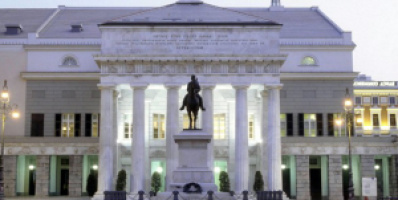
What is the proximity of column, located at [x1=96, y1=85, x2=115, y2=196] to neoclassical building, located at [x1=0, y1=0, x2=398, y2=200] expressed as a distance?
93 millimetres

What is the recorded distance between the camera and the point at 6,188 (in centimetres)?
6738

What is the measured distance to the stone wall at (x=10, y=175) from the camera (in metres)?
67.4

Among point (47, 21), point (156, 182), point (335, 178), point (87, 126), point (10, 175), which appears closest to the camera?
point (156, 182)

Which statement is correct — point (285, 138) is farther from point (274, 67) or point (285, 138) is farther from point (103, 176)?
point (103, 176)

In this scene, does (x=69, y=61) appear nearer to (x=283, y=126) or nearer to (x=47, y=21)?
(x=47, y=21)

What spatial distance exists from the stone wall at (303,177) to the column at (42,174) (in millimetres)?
26076

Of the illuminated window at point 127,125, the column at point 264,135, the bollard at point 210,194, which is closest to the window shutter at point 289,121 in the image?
the column at point 264,135

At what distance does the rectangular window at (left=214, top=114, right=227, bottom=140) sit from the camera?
6700 centimetres

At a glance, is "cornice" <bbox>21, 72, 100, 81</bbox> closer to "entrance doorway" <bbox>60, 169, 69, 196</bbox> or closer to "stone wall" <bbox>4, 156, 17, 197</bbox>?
"stone wall" <bbox>4, 156, 17, 197</bbox>

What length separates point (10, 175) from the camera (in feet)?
223

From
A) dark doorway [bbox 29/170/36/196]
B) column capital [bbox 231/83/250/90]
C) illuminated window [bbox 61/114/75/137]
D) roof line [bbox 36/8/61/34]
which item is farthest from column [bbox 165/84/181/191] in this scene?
roof line [bbox 36/8/61/34]

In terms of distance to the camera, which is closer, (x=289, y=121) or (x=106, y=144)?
(x=106, y=144)

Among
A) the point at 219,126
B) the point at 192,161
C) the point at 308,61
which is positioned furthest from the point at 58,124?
the point at 192,161

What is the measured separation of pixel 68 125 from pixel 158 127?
10828mm
